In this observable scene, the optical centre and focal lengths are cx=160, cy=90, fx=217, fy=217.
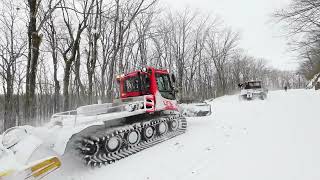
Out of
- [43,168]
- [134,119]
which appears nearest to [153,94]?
[134,119]

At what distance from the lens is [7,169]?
391 centimetres

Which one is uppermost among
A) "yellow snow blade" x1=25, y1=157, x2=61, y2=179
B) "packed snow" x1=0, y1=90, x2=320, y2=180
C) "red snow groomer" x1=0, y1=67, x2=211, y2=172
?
"red snow groomer" x1=0, y1=67, x2=211, y2=172

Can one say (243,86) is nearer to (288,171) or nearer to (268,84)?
(288,171)

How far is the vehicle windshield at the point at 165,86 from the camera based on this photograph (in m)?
8.09

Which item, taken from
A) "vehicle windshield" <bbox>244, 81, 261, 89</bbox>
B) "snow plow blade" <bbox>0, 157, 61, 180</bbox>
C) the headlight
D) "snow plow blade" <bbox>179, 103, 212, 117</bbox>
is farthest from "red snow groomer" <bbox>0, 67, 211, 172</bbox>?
"vehicle windshield" <bbox>244, 81, 261, 89</bbox>

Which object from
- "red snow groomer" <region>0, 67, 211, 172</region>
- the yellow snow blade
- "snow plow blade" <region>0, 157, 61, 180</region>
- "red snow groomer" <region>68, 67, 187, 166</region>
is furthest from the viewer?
"red snow groomer" <region>68, 67, 187, 166</region>

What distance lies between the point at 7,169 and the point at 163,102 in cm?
510

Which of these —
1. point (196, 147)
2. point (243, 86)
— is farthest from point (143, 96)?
point (243, 86)

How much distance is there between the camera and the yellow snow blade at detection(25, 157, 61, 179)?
4.11 metres

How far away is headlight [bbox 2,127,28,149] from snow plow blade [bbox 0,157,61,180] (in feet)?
→ 3.93

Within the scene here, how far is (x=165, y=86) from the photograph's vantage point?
329 inches

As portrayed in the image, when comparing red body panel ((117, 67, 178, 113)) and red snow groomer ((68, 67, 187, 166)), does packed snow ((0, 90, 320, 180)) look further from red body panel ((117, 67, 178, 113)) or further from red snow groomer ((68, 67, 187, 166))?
red body panel ((117, 67, 178, 113))

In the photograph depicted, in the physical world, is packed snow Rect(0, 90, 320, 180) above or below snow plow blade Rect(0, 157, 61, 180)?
below

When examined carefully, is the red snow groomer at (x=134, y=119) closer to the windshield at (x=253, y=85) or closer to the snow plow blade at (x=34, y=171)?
the snow plow blade at (x=34, y=171)
